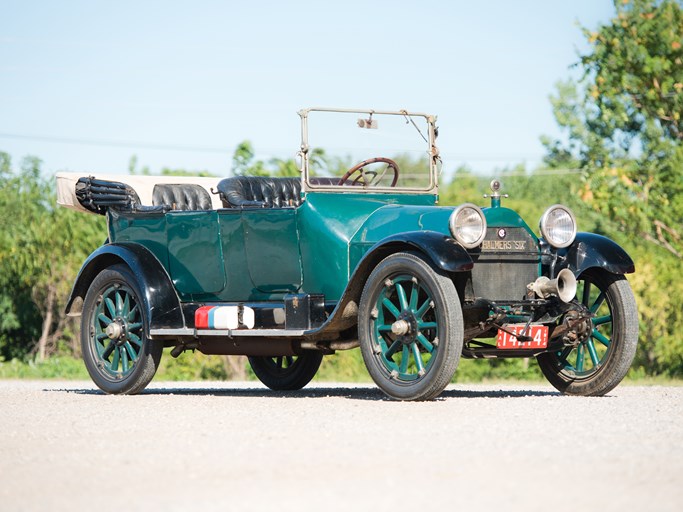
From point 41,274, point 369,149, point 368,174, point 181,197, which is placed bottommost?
point 41,274

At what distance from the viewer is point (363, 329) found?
8.84 metres

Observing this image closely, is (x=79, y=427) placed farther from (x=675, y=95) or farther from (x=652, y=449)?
(x=675, y=95)

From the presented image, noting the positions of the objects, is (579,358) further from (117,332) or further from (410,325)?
(117,332)

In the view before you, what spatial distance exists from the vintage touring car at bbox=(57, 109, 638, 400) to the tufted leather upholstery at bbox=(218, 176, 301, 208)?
0.02 meters

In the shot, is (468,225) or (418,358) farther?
(468,225)

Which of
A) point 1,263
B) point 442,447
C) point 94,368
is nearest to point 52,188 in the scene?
point 1,263

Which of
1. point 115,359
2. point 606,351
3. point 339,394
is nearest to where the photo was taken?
point 606,351

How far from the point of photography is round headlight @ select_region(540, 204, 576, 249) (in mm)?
9211

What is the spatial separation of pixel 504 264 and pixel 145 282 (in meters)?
3.20

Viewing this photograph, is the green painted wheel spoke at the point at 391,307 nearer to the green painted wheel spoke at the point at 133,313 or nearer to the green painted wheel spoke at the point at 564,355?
the green painted wheel spoke at the point at 564,355

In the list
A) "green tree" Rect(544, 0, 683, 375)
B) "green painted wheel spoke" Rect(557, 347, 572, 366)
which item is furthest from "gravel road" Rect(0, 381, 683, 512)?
"green tree" Rect(544, 0, 683, 375)

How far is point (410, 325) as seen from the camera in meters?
8.59

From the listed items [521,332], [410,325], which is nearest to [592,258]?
[521,332]

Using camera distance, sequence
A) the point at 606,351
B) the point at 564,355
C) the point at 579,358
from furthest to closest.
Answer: the point at 564,355 < the point at 579,358 < the point at 606,351
